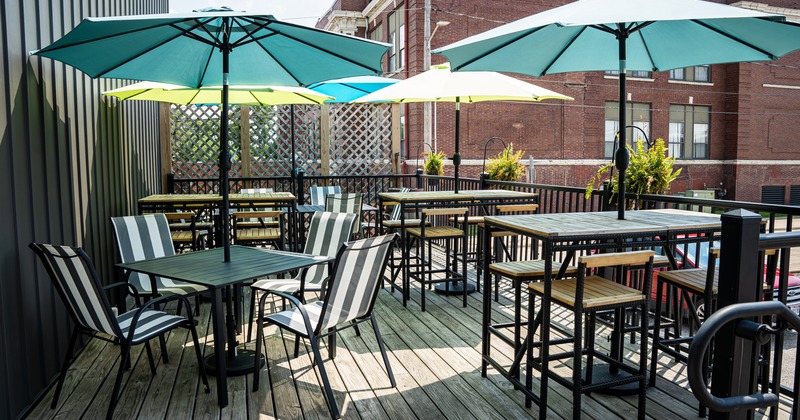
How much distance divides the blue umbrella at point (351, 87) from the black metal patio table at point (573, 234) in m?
3.90

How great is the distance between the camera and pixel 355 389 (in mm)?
3260

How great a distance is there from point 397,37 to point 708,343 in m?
16.6

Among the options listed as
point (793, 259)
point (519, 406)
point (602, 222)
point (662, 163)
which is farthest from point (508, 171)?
point (793, 259)

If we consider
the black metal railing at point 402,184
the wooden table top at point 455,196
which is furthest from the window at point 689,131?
the wooden table top at point 455,196

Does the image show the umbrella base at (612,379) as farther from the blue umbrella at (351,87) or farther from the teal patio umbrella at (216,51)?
the blue umbrella at (351,87)

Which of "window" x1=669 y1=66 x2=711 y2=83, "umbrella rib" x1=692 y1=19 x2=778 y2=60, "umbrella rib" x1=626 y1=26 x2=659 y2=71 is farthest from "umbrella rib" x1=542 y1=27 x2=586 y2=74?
"window" x1=669 y1=66 x2=711 y2=83

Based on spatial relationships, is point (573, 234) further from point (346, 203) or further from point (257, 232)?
point (257, 232)

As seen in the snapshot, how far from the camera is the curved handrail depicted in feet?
4.49

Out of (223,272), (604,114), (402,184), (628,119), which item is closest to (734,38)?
(223,272)

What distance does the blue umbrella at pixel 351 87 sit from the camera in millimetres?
6945

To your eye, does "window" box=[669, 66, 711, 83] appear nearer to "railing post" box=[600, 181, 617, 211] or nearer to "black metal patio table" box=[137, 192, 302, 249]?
"railing post" box=[600, 181, 617, 211]

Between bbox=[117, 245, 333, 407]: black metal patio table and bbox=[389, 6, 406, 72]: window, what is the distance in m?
13.3

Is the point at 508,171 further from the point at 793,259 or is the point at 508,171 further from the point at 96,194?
the point at 793,259

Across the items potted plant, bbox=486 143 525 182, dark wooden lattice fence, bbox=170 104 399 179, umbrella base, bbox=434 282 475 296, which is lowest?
umbrella base, bbox=434 282 475 296
